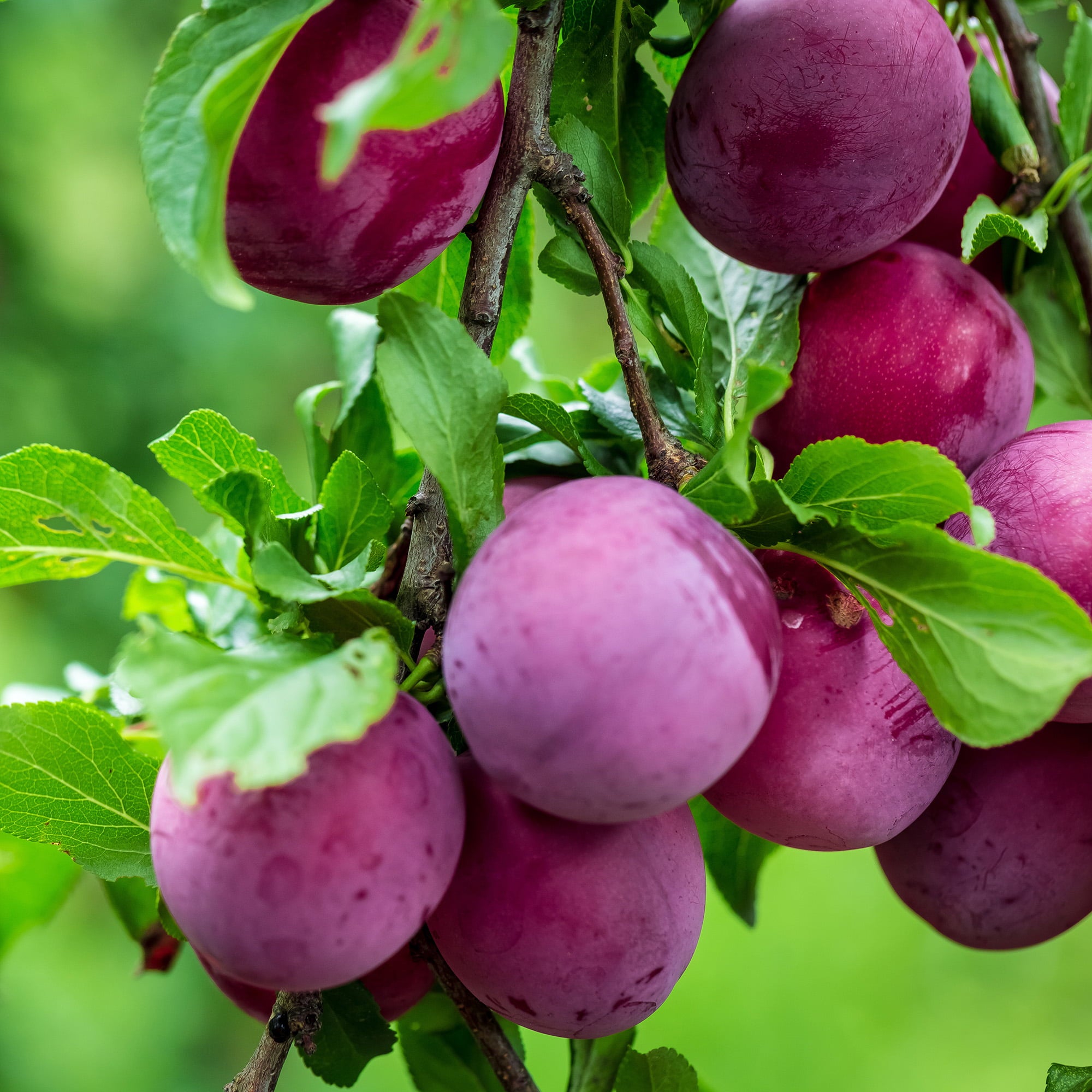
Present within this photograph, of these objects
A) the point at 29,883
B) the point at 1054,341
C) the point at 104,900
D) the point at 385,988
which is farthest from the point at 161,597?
the point at 104,900

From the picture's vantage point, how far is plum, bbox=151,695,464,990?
0.80 ft

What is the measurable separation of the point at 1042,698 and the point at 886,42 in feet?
0.78

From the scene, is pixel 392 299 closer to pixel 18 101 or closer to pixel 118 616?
pixel 118 616

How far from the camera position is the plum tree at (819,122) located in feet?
1.16

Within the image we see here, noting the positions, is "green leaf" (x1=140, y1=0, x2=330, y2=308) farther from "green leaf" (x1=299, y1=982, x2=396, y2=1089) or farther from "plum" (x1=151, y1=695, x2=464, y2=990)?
"green leaf" (x1=299, y1=982, x2=396, y2=1089)

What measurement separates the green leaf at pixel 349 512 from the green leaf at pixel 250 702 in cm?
13

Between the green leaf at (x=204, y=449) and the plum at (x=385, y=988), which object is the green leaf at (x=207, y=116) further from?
the plum at (x=385, y=988)

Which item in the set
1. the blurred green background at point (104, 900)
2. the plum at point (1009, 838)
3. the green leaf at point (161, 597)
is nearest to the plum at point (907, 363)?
the plum at point (1009, 838)

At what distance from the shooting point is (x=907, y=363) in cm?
40

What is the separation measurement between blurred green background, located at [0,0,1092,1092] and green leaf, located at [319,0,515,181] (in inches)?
50.5

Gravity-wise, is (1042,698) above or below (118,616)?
above

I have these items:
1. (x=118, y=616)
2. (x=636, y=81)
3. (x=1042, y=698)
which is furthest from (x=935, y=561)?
(x=118, y=616)

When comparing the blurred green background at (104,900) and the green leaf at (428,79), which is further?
the blurred green background at (104,900)

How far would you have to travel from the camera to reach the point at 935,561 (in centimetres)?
28
